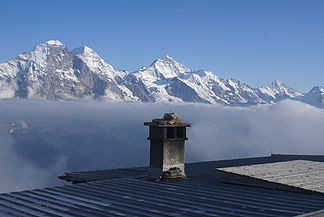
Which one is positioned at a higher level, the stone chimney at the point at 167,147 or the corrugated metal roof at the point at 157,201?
the stone chimney at the point at 167,147

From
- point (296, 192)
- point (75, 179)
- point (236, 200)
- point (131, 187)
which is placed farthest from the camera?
point (75, 179)

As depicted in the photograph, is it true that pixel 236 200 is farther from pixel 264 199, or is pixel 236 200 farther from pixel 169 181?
pixel 169 181

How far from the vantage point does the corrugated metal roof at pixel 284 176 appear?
15240 millimetres

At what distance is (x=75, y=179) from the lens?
2286 cm

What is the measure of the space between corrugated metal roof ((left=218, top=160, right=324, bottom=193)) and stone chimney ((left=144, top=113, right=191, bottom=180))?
1868 millimetres

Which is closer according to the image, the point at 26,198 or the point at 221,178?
the point at 26,198

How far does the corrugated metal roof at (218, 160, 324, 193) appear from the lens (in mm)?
15240

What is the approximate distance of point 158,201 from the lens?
13.5 m

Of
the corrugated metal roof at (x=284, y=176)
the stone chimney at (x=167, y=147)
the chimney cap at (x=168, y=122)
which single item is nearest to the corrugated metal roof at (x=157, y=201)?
the corrugated metal roof at (x=284, y=176)

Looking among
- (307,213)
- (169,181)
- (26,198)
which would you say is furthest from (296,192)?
(26,198)

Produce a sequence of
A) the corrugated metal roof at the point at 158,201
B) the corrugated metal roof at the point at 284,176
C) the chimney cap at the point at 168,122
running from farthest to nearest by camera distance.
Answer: the chimney cap at the point at 168,122 < the corrugated metal roof at the point at 284,176 < the corrugated metal roof at the point at 158,201

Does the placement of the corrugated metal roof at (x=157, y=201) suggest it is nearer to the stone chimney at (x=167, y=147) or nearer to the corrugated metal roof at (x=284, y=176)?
the corrugated metal roof at (x=284, y=176)

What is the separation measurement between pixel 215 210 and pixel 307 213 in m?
2.27

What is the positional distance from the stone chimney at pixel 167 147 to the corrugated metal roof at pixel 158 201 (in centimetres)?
100
